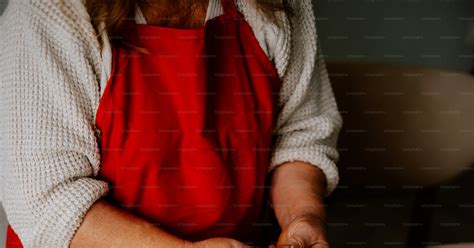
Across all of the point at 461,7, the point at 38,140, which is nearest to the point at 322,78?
the point at 38,140

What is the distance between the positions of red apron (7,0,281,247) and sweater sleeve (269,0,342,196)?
0.05 meters

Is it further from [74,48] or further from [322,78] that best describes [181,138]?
[322,78]

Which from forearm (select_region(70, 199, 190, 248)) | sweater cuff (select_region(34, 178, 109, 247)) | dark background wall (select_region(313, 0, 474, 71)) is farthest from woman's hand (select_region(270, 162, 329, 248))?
dark background wall (select_region(313, 0, 474, 71))

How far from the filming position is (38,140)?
0.68 meters

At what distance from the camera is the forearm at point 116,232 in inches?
28.3

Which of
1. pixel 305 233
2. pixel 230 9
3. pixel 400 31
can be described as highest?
pixel 230 9

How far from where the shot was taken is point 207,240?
2.49 feet

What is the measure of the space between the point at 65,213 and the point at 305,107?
0.40 meters

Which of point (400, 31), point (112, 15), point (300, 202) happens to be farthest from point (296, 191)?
point (400, 31)

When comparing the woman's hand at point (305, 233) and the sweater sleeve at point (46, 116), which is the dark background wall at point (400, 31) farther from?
the sweater sleeve at point (46, 116)

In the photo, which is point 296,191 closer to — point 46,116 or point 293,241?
point 293,241

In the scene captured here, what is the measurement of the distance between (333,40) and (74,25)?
0.84 m

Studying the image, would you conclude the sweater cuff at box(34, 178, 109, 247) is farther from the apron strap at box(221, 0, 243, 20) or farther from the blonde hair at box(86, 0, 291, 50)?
the apron strap at box(221, 0, 243, 20)

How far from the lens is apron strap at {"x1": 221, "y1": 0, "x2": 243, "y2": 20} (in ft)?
2.65
